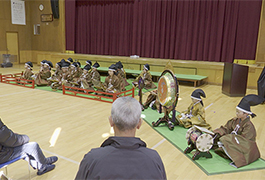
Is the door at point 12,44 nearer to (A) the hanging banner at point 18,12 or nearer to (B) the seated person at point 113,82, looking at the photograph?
(A) the hanging banner at point 18,12

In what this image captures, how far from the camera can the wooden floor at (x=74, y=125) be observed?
3.12 metres

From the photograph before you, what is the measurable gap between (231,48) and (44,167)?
9087mm

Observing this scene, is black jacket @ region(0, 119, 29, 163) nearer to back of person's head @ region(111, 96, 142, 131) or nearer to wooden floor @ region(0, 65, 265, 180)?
wooden floor @ region(0, 65, 265, 180)

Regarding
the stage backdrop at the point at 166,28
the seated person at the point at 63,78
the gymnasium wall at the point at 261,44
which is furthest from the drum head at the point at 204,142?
the stage backdrop at the point at 166,28

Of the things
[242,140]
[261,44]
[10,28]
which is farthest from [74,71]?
[10,28]

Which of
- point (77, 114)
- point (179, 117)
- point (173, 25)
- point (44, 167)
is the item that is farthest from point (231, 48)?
point (44, 167)

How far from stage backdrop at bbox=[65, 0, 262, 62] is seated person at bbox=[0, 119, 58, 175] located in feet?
29.8

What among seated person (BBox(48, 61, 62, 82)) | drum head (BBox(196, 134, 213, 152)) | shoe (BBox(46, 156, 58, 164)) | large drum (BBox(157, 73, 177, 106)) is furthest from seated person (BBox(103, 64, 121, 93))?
drum head (BBox(196, 134, 213, 152))

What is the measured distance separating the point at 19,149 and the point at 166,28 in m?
10.0

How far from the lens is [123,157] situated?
1.24 m

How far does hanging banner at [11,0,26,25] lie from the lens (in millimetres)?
14805

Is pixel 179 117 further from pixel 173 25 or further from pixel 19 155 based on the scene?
pixel 173 25

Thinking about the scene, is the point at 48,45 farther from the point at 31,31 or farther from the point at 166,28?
the point at 166,28

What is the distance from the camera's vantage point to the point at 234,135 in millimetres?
3393
